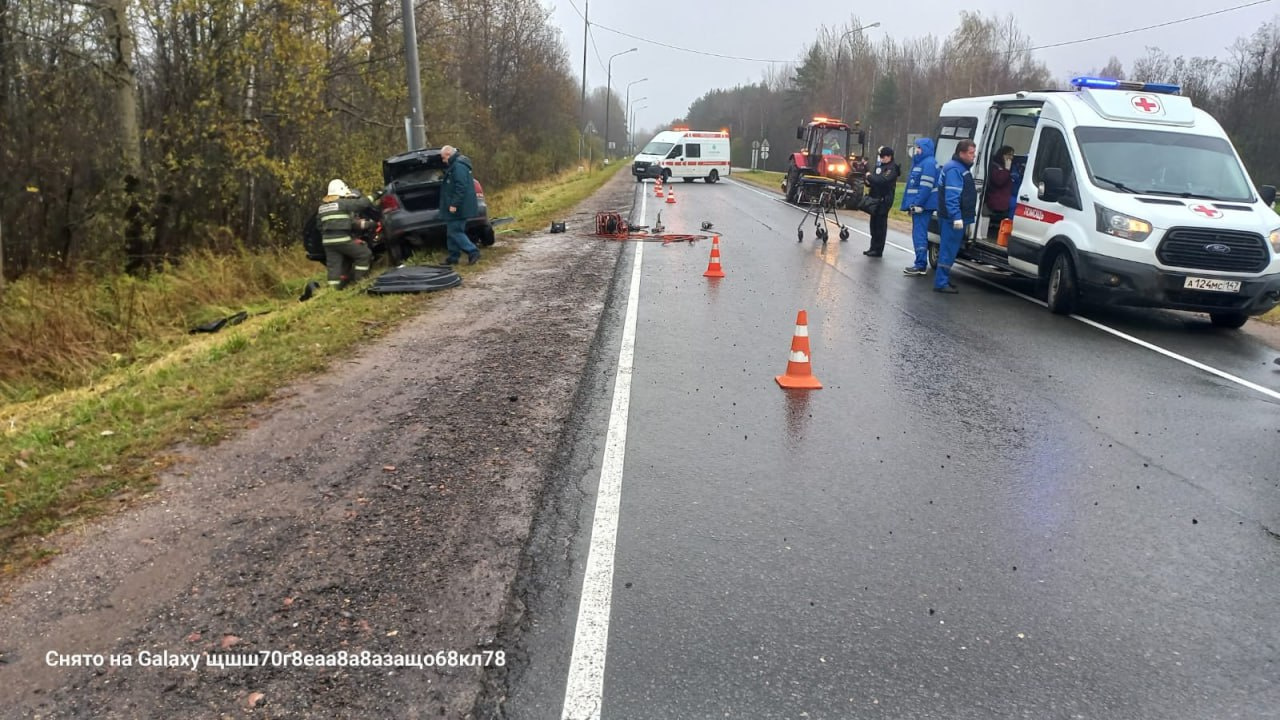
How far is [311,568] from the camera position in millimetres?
3527

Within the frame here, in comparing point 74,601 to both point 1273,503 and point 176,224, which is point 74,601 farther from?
point 176,224

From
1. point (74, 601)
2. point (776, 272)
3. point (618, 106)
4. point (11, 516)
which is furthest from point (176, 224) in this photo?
point (618, 106)

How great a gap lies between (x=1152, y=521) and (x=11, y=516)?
5607 mm

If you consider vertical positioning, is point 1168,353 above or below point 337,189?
below

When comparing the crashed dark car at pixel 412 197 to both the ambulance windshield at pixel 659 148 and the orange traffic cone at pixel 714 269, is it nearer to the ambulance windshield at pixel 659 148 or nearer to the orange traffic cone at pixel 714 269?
the orange traffic cone at pixel 714 269

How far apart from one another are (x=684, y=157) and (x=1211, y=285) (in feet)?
123

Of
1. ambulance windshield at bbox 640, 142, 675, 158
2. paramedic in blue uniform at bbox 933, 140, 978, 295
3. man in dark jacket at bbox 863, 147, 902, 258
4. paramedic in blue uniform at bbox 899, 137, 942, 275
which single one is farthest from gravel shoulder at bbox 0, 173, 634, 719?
ambulance windshield at bbox 640, 142, 675, 158

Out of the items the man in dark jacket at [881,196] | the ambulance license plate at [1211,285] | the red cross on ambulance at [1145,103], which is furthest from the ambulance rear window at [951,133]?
the ambulance license plate at [1211,285]

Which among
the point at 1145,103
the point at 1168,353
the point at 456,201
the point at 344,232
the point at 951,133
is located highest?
the point at 1145,103

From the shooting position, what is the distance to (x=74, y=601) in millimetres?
3275

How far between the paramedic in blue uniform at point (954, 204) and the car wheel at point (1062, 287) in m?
1.46

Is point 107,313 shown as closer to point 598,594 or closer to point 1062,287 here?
point 598,594

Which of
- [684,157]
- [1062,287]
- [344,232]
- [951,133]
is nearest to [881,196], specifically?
[951,133]

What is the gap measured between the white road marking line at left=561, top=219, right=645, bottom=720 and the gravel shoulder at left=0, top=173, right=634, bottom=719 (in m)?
0.29
